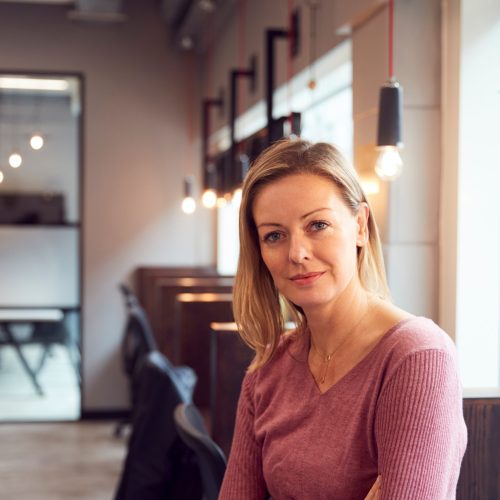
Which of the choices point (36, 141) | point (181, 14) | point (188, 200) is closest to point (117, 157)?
point (36, 141)

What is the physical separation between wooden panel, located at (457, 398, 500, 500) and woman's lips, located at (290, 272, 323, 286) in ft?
1.77

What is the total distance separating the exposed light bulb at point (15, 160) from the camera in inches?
257

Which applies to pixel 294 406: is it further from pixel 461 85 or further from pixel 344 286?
pixel 461 85

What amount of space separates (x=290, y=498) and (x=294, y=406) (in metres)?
0.16

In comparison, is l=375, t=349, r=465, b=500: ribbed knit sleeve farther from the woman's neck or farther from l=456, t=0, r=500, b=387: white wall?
l=456, t=0, r=500, b=387: white wall

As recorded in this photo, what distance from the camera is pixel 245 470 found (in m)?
1.59

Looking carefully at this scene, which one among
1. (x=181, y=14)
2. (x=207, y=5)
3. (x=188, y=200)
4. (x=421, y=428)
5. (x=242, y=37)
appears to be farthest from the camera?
(x=181, y=14)

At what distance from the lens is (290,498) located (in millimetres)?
1447

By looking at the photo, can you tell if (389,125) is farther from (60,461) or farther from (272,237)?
(60,461)

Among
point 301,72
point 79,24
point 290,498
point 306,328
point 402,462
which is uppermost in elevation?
point 79,24

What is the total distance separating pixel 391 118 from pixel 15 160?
4788 millimetres

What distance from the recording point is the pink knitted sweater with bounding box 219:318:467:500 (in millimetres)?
1239

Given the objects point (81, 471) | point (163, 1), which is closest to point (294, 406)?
point (81, 471)

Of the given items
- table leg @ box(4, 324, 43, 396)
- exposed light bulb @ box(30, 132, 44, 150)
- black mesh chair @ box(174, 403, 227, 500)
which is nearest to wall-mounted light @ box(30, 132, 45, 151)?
exposed light bulb @ box(30, 132, 44, 150)
